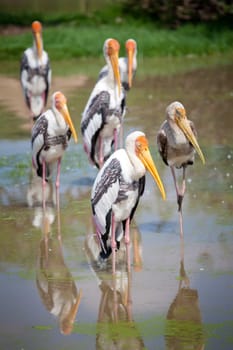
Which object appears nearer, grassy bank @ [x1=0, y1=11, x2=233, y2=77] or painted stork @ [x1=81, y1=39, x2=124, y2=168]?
painted stork @ [x1=81, y1=39, x2=124, y2=168]

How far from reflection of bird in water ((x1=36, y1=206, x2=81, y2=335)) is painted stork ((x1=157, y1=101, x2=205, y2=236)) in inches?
38.8

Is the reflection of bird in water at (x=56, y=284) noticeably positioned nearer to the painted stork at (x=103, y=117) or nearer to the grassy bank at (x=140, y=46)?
the painted stork at (x=103, y=117)

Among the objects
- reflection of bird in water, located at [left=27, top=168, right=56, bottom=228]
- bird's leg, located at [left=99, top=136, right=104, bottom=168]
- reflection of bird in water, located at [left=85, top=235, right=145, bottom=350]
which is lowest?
reflection of bird in water, located at [left=27, top=168, right=56, bottom=228]

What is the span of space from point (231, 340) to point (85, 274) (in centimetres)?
161

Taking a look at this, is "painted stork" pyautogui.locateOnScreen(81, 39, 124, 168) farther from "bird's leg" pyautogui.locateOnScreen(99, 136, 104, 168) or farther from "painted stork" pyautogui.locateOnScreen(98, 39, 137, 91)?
"painted stork" pyautogui.locateOnScreen(98, 39, 137, 91)

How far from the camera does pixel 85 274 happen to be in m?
7.25

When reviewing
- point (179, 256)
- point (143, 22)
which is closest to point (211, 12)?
point (143, 22)

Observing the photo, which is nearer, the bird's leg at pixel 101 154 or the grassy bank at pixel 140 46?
the bird's leg at pixel 101 154

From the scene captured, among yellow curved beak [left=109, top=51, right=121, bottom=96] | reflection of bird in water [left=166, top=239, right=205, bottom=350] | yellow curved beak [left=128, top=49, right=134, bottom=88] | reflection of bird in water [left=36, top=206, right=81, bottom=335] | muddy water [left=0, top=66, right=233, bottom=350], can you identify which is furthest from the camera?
yellow curved beak [left=128, top=49, right=134, bottom=88]

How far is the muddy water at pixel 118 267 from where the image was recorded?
6129mm

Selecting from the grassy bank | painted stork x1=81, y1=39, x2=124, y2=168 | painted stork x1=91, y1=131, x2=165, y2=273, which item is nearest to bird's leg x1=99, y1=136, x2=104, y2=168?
painted stork x1=81, y1=39, x2=124, y2=168

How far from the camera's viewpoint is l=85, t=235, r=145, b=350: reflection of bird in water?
19.7 feet

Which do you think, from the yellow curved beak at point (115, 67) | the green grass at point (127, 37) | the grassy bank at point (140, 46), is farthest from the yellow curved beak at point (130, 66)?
the green grass at point (127, 37)

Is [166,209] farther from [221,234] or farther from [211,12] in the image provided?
[211,12]
